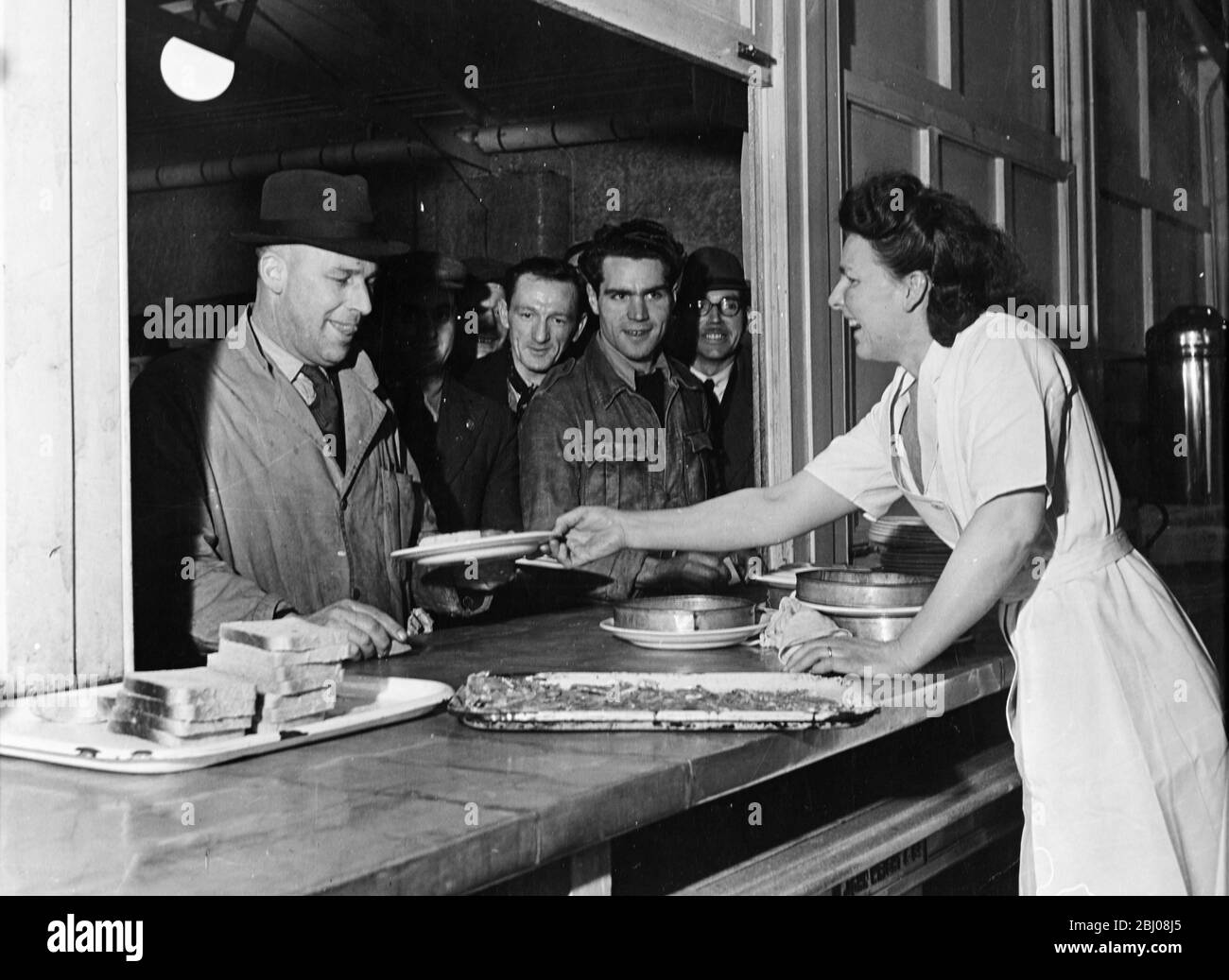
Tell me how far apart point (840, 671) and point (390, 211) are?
10.6 ft

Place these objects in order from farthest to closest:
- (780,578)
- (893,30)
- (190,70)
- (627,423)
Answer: (893,30) < (627,423) < (780,578) < (190,70)

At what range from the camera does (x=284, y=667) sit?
1.62 metres

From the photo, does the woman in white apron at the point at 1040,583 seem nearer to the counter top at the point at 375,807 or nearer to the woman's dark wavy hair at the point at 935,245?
the woman's dark wavy hair at the point at 935,245

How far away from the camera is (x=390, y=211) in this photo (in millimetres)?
4766

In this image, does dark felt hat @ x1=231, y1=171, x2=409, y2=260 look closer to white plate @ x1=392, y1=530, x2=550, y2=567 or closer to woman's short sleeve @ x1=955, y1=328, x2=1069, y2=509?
white plate @ x1=392, y1=530, x2=550, y2=567

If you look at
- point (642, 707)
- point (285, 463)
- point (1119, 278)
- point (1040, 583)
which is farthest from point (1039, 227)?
point (642, 707)

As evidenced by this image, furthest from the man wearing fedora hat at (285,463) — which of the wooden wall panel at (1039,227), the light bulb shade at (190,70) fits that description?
the wooden wall panel at (1039,227)

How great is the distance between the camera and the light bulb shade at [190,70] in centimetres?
304

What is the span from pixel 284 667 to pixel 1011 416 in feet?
4.42

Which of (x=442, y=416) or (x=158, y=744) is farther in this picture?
(x=442, y=416)

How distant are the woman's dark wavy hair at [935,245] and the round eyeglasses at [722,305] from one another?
6.27 ft

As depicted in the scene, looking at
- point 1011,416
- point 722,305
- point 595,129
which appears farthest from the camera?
point 595,129

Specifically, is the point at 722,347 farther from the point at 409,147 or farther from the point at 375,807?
the point at 375,807

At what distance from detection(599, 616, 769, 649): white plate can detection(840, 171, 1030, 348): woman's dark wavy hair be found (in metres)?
0.73
